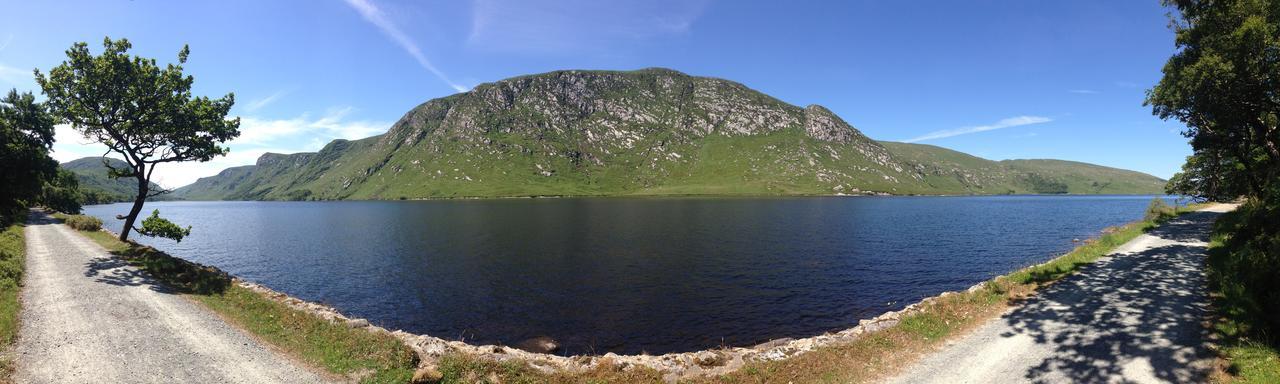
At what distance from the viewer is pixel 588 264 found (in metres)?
59.2

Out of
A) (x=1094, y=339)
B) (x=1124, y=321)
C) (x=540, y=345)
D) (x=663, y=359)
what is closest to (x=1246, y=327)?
(x=1124, y=321)

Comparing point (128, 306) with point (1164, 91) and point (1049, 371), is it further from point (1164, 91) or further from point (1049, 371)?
point (1164, 91)

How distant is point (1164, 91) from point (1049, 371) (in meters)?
37.0

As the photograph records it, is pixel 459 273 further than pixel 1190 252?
Yes

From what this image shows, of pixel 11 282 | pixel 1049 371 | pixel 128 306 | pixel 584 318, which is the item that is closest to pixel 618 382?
pixel 1049 371

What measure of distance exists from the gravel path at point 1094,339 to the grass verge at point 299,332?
19568 mm

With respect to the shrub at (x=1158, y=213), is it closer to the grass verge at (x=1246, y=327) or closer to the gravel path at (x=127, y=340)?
the grass verge at (x=1246, y=327)

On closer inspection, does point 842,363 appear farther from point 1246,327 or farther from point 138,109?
point 138,109

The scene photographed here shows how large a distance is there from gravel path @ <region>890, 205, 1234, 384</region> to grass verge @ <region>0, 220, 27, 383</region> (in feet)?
103

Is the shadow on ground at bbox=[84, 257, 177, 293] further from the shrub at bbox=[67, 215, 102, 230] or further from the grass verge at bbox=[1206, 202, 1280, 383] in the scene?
the grass verge at bbox=[1206, 202, 1280, 383]

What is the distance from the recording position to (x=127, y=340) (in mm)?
18734

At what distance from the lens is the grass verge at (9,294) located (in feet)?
51.4

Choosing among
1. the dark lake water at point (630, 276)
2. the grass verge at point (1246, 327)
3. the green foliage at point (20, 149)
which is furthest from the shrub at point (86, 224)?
the grass verge at point (1246, 327)

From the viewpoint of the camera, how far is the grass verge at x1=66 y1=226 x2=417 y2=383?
17.6 metres
